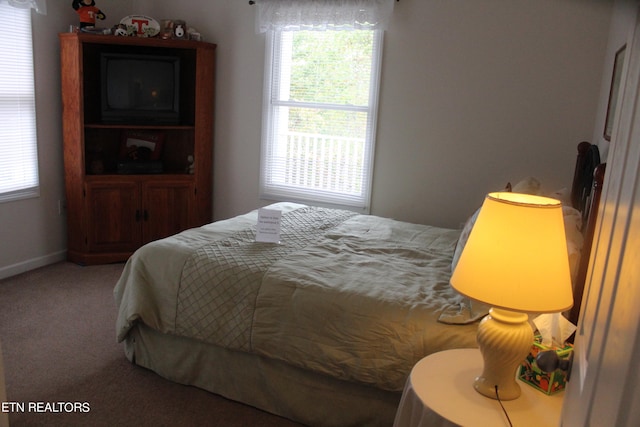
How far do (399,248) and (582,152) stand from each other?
1085 millimetres

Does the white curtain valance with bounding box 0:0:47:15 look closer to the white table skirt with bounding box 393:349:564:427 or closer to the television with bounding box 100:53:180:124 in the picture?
the television with bounding box 100:53:180:124

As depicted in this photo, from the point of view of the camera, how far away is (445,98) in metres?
3.62

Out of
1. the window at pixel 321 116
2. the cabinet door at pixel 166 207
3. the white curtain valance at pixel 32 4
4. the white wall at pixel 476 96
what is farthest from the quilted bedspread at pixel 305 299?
the white curtain valance at pixel 32 4

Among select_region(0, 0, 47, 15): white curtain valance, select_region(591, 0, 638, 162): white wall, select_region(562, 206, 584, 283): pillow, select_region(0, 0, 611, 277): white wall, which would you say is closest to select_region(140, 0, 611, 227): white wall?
select_region(0, 0, 611, 277): white wall

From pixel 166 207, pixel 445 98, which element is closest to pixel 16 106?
pixel 166 207

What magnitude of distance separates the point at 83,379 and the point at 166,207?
1956 millimetres

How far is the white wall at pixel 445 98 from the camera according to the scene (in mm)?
3301

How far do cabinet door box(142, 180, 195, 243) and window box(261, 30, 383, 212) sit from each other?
66cm

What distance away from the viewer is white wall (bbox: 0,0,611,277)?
10.8 ft

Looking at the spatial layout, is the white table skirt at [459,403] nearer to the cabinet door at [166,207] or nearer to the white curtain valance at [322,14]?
the white curtain valance at [322,14]

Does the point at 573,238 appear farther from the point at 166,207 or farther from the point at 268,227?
the point at 166,207

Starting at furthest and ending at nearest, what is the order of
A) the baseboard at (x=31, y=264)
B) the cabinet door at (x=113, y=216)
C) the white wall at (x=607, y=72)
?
1. the cabinet door at (x=113, y=216)
2. the baseboard at (x=31, y=264)
3. the white wall at (x=607, y=72)

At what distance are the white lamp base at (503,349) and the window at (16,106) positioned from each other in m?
3.47

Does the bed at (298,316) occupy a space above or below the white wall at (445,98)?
below
